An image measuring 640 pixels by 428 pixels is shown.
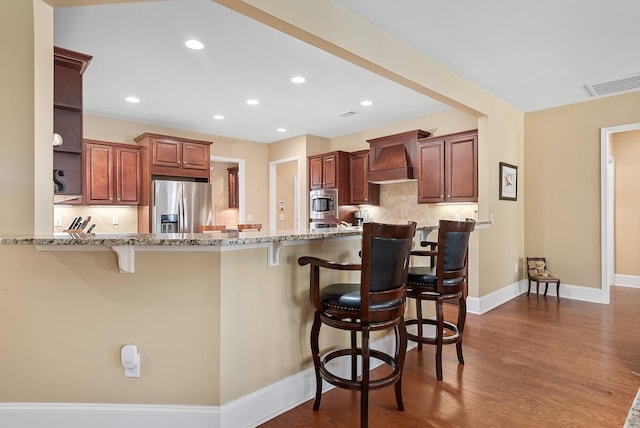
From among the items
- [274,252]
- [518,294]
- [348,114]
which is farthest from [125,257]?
[518,294]

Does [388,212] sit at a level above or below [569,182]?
below

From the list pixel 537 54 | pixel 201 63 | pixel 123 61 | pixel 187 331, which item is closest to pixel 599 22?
pixel 537 54

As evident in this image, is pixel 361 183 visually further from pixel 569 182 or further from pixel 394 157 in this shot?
pixel 569 182

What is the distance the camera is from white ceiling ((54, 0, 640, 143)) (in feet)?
8.31

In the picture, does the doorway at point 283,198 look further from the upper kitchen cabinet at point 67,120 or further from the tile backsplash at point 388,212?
the upper kitchen cabinet at point 67,120

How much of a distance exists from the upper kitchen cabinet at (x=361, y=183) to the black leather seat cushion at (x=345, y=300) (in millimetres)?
3887

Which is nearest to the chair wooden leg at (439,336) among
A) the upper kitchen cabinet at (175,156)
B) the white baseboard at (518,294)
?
the white baseboard at (518,294)

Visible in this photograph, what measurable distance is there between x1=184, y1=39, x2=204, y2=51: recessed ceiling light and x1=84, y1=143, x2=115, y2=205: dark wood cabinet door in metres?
2.76

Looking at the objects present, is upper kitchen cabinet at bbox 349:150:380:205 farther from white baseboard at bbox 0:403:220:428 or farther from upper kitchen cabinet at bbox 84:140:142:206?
white baseboard at bbox 0:403:220:428

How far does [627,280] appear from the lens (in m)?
5.40

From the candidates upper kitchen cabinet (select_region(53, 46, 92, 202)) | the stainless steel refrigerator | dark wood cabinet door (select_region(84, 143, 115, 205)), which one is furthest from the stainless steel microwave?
upper kitchen cabinet (select_region(53, 46, 92, 202))

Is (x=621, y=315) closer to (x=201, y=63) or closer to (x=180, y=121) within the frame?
(x=201, y=63)

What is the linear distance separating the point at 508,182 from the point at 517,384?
2.99 metres

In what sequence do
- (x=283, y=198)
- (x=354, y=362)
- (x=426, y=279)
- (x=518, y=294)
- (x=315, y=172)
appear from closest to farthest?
(x=354, y=362) → (x=426, y=279) → (x=518, y=294) → (x=315, y=172) → (x=283, y=198)
